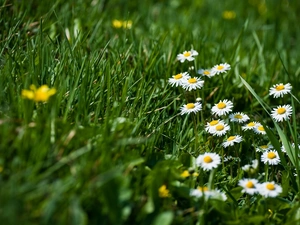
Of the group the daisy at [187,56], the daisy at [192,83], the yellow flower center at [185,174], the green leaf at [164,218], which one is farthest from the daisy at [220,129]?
the green leaf at [164,218]

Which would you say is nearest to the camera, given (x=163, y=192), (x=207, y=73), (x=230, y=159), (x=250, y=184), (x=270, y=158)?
(x=163, y=192)

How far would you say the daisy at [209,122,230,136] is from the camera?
2.30 metres

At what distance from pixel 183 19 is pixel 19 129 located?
2363 mm

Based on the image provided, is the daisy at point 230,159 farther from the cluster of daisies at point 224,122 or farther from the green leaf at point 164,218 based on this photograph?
the green leaf at point 164,218

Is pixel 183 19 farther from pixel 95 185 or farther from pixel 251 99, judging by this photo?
pixel 95 185

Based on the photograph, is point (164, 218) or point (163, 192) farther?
point (163, 192)

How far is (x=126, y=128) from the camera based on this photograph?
1946 mm

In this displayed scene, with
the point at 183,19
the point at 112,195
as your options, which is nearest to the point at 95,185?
the point at 112,195

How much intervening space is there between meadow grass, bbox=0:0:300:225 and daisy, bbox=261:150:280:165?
0.02 metres

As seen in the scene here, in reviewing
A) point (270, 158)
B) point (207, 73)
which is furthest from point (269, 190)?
point (207, 73)

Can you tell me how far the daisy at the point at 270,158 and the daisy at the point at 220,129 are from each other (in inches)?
7.5

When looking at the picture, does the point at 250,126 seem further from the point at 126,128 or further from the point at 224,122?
the point at 126,128

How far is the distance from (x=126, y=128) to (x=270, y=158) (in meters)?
0.67

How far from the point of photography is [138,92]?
7.80 feet
